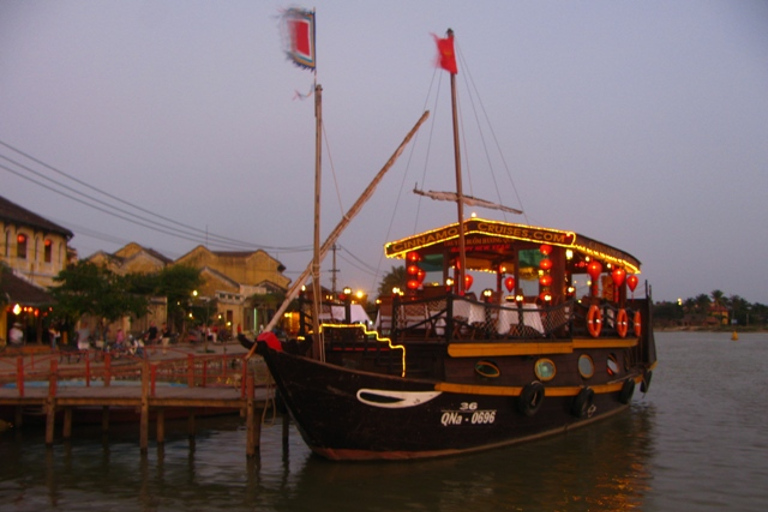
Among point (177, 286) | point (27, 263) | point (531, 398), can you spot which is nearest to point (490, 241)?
point (531, 398)

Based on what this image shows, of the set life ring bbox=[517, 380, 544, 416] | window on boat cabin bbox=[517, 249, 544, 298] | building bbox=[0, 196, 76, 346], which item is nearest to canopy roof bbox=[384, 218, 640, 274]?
window on boat cabin bbox=[517, 249, 544, 298]

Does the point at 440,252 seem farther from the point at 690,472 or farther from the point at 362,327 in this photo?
the point at 690,472

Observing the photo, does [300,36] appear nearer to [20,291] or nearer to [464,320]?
[464,320]

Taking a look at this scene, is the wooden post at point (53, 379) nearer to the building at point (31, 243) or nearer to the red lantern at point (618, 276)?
the red lantern at point (618, 276)

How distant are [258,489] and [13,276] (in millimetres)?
21804

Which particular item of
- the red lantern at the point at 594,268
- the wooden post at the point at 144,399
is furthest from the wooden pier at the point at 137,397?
the red lantern at the point at 594,268

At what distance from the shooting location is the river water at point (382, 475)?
11234 millimetres

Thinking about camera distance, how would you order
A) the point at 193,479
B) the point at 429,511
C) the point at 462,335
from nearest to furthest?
the point at 429,511, the point at 193,479, the point at 462,335

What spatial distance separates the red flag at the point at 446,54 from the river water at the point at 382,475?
7937 millimetres

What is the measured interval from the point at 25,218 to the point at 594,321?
84.2 ft

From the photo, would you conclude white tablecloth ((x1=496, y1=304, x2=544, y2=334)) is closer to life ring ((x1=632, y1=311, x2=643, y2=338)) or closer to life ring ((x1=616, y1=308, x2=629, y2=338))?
life ring ((x1=616, y1=308, x2=629, y2=338))

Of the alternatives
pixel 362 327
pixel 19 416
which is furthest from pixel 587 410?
pixel 19 416

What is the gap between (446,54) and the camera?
53.6ft

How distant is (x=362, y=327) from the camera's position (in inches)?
528
